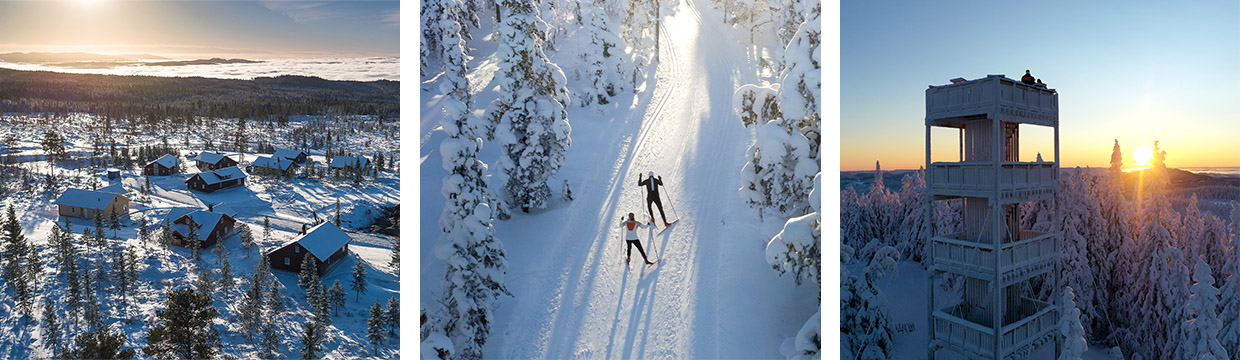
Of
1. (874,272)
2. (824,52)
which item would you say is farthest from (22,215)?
(874,272)

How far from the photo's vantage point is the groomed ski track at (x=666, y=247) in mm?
3615

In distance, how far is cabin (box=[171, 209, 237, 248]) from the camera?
362 cm

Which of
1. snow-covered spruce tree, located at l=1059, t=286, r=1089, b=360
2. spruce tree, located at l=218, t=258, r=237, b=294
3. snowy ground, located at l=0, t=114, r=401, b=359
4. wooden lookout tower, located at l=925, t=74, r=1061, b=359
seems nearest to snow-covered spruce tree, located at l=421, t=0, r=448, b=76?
snowy ground, located at l=0, t=114, r=401, b=359

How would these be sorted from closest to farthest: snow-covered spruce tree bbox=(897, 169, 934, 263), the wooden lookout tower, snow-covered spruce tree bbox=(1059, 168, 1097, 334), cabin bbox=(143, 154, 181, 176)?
cabin bbox=(143, 154, 181, 176), the wooden lookout tower, snow-covered spruce tree bbox=(1059, 168, 1097, 334), snow-covered spruce tree bbox=(897, 169, 934, 263)

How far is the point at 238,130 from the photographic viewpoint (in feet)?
13.0

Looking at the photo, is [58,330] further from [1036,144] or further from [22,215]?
[1036,144]

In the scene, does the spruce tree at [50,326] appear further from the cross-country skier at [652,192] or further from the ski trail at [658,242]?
the cross-country skier at [652,192]

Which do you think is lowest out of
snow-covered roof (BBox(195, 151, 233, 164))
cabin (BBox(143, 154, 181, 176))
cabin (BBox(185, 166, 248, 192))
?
cabin (BBox(185, 166, 248, 192))

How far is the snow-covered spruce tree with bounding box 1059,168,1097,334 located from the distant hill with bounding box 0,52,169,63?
8.02 metres

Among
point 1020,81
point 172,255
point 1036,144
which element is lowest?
point 172,255

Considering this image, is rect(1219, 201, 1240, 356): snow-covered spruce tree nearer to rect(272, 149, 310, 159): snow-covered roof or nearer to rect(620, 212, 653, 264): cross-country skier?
rect(620, 212, 653, 264): cross-country skier

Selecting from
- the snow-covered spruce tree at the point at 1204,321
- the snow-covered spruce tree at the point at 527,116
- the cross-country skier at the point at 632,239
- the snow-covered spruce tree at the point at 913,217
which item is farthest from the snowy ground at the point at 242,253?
the snow-covered spruce tree at the point at 1204,321

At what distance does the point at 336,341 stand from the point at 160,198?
1.53 meters

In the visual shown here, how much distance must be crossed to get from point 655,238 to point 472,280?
1.27m
